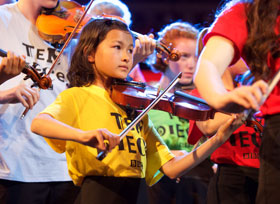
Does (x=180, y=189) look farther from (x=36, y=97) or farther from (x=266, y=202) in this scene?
(x=266, y=202)

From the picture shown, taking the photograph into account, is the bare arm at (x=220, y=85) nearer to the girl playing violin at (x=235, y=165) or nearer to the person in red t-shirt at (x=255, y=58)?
the person in red t-shirt at (x=255, y=58)

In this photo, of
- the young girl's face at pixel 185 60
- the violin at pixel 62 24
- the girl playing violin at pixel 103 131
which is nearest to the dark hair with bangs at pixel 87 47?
the girl playing violin at pixel 103 131

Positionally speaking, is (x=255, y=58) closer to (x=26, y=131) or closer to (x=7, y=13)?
(x=26, y=131)

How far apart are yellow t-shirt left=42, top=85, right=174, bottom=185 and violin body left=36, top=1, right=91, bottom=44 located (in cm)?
59

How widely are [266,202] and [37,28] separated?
140cm

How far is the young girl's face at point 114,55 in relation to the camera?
1.47 meters

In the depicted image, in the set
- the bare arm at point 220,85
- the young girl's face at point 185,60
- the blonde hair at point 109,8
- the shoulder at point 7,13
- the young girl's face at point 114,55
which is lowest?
the young girl's face at point 185,60

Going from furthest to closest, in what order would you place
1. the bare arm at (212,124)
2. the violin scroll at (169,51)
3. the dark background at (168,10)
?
the dark background at (168,10)
the violin scroll at (169,51)
the bare arm at (212,124)

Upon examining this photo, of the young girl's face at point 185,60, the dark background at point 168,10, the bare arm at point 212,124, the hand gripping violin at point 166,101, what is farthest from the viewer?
the dark background at point 168,10

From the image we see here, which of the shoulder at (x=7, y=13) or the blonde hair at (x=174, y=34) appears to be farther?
the blonde hair at (x=174, y=34)

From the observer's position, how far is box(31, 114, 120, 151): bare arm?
106 centimetres

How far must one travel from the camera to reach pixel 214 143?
4.24ft

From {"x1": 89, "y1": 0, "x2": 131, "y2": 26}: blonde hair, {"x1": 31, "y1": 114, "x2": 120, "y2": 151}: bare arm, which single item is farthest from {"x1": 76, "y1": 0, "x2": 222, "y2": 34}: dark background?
{"x1": 31, "y1": 114, "x2": 120, "y2": 151}: bare arm

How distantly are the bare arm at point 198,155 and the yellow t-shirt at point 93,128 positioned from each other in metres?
0.10
